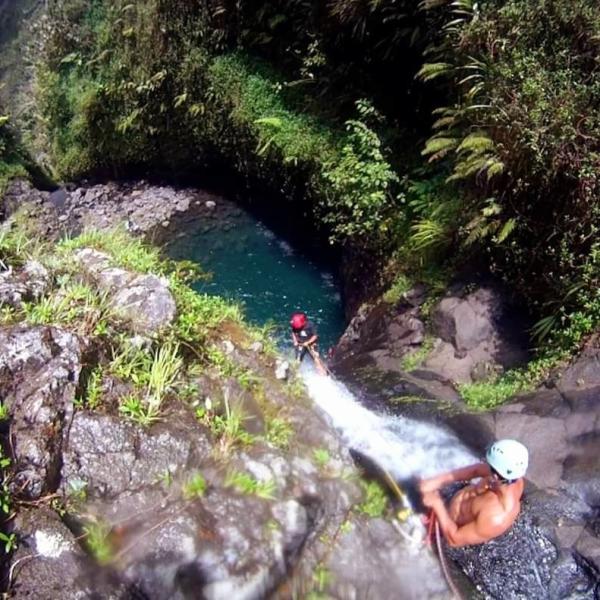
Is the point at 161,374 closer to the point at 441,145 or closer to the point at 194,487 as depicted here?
the point at 194,487

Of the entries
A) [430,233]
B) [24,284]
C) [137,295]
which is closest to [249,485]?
[137,295]

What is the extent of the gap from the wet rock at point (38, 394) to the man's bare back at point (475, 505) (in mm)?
3042

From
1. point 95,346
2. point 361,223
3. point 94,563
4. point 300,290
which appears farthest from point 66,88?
point 94,563

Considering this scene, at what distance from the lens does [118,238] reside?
7496 millimetres

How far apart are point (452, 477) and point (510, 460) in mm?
687

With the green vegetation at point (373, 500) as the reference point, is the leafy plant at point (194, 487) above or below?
above

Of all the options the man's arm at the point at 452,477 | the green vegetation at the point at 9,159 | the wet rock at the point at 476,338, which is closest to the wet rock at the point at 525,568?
the man's arm at the point at 452,477

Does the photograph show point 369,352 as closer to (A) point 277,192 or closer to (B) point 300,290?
(B) point 300,290

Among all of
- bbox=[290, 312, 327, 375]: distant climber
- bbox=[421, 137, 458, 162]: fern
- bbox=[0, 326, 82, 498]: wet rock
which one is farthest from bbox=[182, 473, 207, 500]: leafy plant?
bbox=[421, 137, 458, 162]: fern

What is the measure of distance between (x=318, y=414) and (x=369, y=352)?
3.17 meters

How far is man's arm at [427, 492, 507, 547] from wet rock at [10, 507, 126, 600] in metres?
2.52

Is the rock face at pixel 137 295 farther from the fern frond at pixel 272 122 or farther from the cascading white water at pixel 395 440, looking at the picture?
the fern frond at pixel 272 122

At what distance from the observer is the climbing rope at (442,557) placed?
4523mm

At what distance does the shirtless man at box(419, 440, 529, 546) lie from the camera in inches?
174
